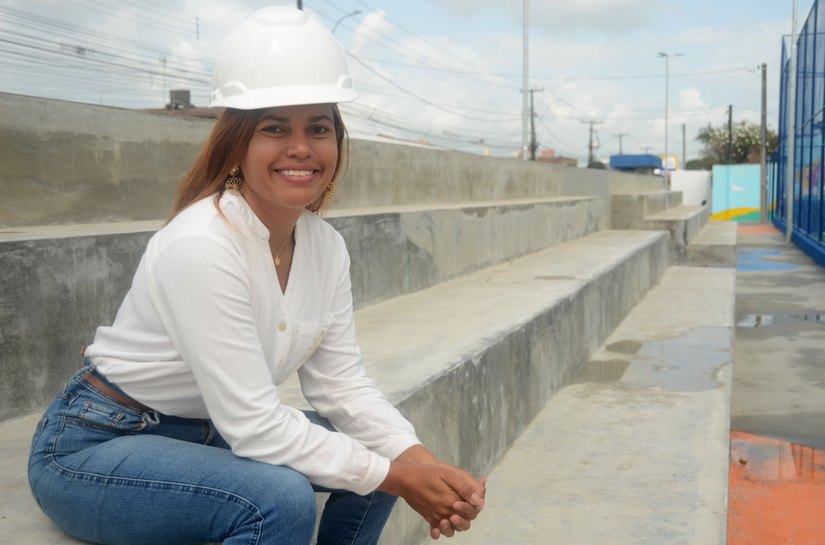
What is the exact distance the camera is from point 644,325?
24.3ft

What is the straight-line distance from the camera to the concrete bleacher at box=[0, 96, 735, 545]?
8.82ft

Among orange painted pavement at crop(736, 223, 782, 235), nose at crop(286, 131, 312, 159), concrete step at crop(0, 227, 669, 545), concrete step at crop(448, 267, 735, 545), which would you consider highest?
nose at crop(286, 131, 312, 159)

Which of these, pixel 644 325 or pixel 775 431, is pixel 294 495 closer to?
pixel 775 431

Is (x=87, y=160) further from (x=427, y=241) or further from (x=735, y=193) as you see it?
(x=735, y=193)

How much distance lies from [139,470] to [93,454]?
11cm

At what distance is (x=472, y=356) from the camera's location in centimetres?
345

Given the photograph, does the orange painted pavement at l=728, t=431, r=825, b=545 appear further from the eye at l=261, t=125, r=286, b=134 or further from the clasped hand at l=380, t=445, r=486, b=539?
the eye at l=261, t=125, r=286, b=134

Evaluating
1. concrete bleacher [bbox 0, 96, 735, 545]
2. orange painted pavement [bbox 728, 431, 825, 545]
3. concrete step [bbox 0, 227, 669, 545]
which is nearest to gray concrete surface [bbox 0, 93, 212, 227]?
concrete bleacher [bbox 0, 96, 735, 545]

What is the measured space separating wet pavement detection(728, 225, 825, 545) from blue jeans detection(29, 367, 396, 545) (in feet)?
7.80

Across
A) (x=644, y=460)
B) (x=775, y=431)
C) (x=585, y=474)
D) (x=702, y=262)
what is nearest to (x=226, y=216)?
(x=585, y=474)

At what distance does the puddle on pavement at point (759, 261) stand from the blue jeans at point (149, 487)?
44.7 feet

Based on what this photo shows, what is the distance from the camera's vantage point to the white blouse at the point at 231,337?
1609mm

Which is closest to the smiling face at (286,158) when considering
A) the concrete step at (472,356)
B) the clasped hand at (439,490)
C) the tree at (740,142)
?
the clasped hand at (439,490)

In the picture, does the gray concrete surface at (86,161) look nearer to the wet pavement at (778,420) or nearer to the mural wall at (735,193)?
the wet pavement at (778,420)
